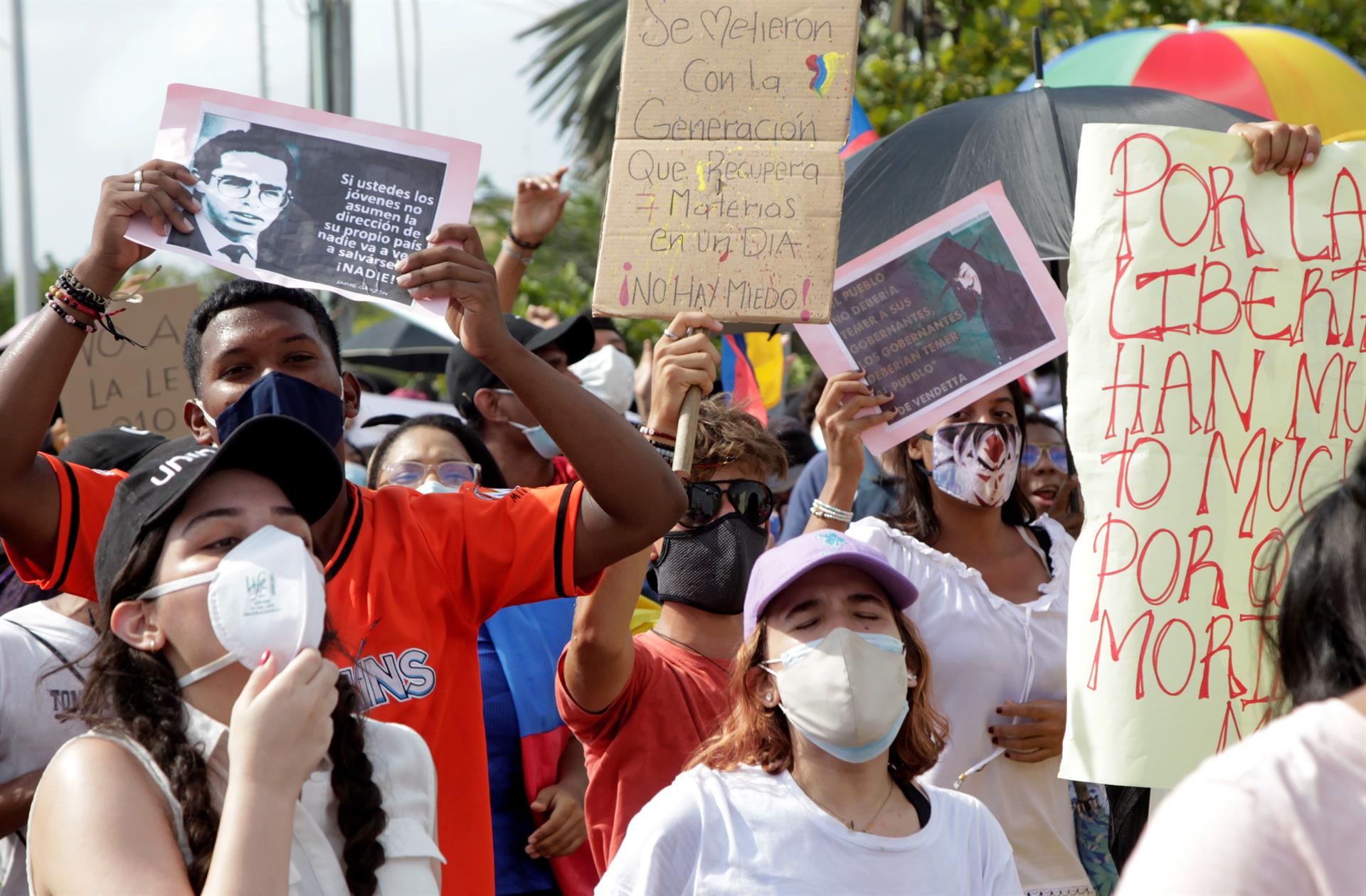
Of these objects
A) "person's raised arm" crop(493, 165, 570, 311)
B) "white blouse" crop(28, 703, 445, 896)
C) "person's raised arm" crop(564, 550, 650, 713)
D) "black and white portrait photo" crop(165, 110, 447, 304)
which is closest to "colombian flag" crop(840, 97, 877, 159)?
"person's raised arm" crop(493, 165, 570, 311)

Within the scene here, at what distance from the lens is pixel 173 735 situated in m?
2.02

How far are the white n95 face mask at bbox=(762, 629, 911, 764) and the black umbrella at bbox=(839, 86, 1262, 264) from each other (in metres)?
1.38

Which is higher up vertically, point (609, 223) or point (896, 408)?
point (609, 223)

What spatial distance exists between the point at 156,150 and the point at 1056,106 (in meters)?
2.63

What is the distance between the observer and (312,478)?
2.30m

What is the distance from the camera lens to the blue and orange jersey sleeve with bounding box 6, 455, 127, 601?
2.67 m

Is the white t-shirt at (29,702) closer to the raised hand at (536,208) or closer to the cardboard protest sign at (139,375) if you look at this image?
the cardboard protest sign at (139,375)

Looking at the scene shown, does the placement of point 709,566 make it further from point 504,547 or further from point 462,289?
point 462,289

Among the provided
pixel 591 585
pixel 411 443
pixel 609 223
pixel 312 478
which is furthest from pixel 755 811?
pixel 411 443

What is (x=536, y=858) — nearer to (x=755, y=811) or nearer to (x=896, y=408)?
(x=755, y=811)

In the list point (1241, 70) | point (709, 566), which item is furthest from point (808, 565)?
point (1241, 70)

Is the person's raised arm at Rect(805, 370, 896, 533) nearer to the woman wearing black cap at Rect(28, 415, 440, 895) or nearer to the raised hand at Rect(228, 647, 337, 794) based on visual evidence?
the woman wearing black cap at Rect(28, 415, 440, 895)

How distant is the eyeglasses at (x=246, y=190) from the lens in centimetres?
290

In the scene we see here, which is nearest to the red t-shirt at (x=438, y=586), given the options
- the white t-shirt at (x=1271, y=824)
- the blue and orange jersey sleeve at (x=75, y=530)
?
the blue and orange jersey sleeve at (x=75, y=530)
